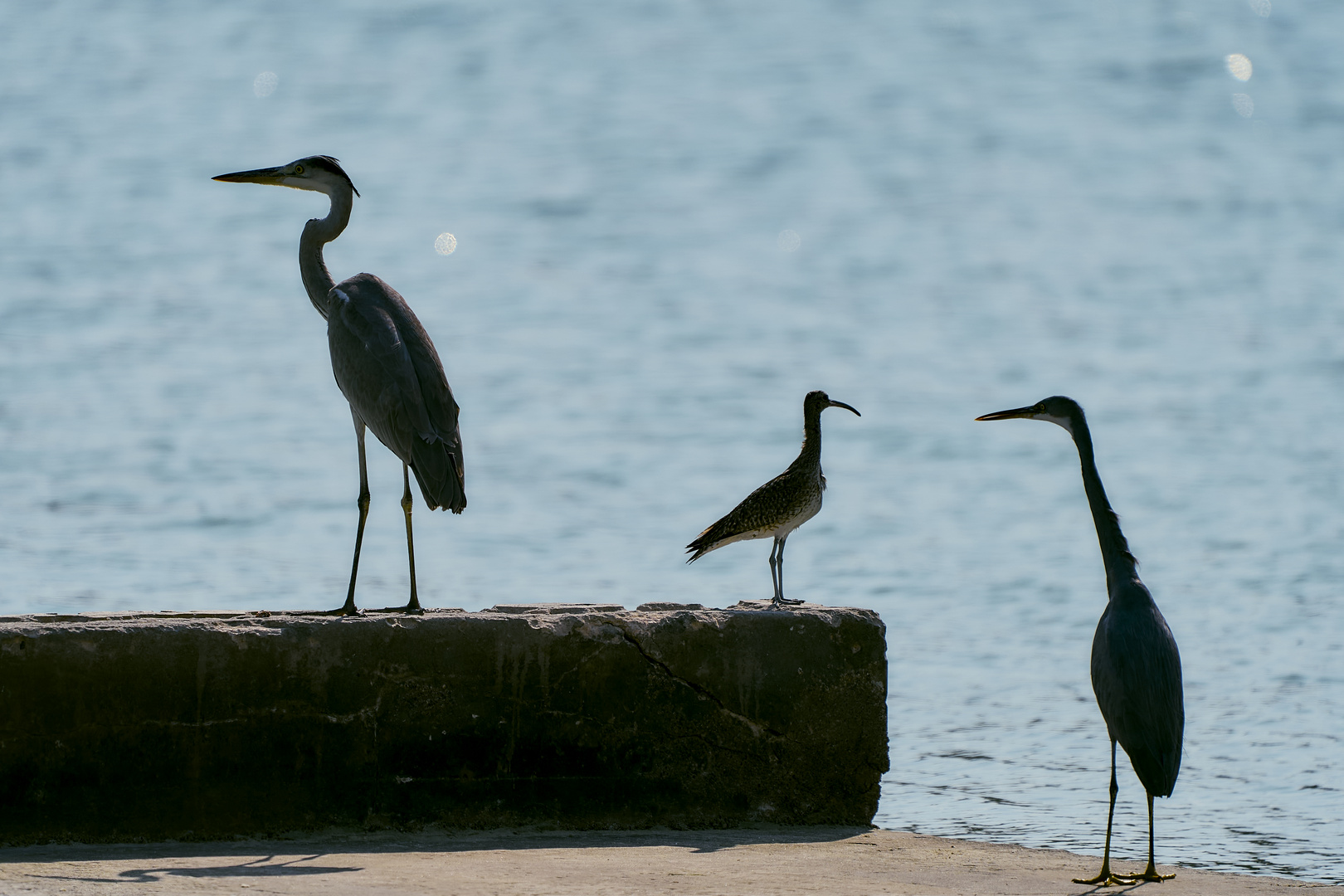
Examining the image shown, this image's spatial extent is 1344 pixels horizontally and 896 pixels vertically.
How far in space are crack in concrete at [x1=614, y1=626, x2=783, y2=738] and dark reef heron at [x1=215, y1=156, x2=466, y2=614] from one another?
0.95 metres

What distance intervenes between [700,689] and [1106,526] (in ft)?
6.05

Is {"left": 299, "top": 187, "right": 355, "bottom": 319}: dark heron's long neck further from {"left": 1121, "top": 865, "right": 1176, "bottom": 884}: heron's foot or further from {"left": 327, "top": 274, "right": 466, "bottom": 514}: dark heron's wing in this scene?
{"left": 1121, "top": 865, "right": 1176, "bottom": 884}: heron's foot

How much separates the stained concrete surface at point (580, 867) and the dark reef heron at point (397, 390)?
3.72ft

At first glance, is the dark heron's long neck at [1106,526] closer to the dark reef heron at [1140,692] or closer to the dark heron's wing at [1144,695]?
the dark reef heron at [1140,692]

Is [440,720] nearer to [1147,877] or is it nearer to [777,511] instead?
[777,511]

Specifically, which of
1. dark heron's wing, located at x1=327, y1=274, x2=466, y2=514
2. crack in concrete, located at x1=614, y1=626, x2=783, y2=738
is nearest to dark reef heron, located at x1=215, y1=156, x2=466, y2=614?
dark heron's wing, located at x1=327, y1=274, x2=466, y2=514

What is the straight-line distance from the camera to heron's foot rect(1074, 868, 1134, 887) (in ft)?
19.7

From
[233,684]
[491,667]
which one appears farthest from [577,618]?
[233,684]

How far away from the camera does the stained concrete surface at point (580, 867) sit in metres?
5.26

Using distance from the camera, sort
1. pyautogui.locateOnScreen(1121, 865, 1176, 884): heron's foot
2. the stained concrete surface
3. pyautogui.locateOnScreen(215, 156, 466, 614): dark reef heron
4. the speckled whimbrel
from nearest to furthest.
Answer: the stained concrete surface → pyautogui.locateOnScreen(1121, 865, 1176, 884): heron's foot → pyautogui.locateOnScreen(215, 156, 466, 614): dark reef heron → the speckled whimbrel

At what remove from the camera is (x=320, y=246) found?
7582 mm

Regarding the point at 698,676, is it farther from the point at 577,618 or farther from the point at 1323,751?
the point at 1323,751

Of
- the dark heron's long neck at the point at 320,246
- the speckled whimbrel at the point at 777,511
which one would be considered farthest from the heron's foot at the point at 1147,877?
the dark heron's long neck at the point at 320,246

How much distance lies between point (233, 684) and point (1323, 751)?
7470 millimetres
